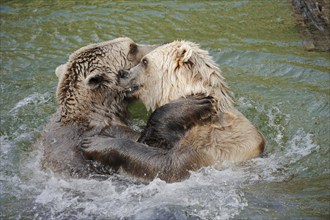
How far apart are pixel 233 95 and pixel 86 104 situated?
2.49m

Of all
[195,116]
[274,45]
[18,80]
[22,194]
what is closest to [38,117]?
[18,80]

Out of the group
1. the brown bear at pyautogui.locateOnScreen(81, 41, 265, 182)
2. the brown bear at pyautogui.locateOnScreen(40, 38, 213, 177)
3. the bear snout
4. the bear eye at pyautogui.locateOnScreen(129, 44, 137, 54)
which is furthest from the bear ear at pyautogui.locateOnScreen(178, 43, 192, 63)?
the bear eye at pyautogui.locateOnScreen(129, 44, 137, 54)

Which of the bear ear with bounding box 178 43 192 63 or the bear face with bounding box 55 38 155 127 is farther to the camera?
the bear face with bounding box 55 38 155 127

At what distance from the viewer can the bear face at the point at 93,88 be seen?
6.51 m

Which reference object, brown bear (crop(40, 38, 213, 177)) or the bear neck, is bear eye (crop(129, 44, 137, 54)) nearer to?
brown bear (crop(40, 38, 213, 177))

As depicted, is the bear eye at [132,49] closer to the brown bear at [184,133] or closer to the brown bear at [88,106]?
the brown bear at [88,106]

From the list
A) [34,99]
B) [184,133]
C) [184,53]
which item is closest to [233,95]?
[184,53]

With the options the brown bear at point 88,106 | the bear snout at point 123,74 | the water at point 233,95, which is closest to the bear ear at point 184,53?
the brown bear at point 88,106

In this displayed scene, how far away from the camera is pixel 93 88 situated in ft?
21.4

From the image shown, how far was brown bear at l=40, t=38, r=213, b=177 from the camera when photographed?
6.16 metres

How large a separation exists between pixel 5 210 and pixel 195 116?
1999 mm

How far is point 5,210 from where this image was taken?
579 centimetres

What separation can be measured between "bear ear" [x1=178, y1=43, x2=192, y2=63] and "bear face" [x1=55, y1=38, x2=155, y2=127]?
2.62 feet

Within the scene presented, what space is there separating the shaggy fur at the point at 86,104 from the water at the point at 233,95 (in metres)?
0.28
